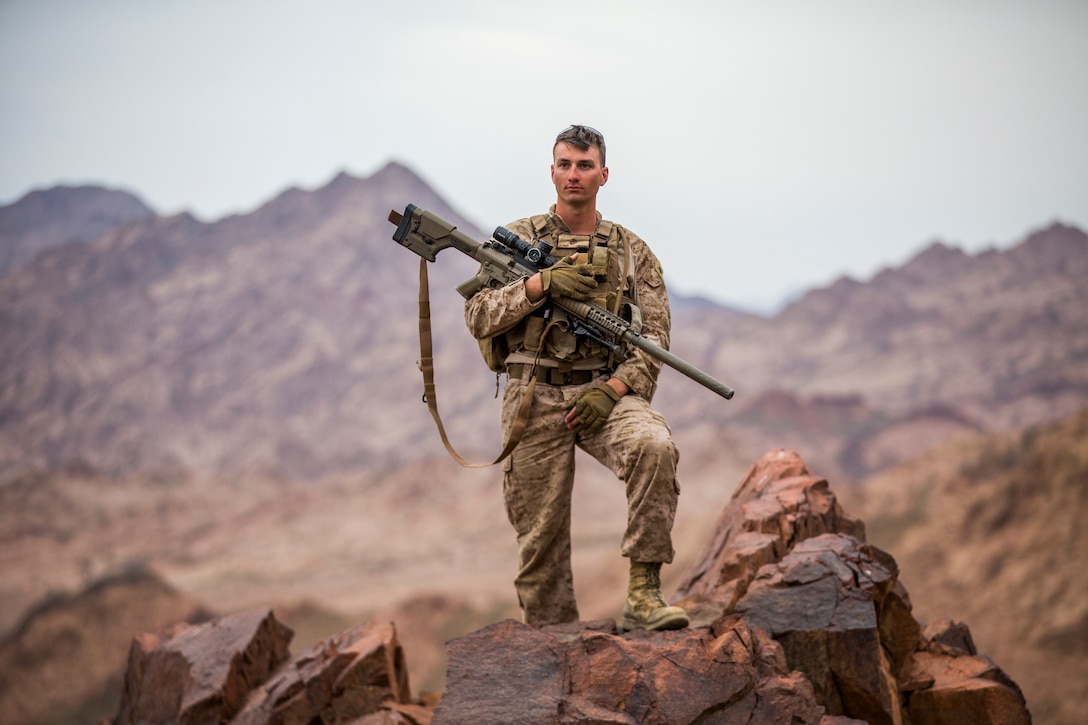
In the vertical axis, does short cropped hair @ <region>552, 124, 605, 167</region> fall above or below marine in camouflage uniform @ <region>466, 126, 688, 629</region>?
above

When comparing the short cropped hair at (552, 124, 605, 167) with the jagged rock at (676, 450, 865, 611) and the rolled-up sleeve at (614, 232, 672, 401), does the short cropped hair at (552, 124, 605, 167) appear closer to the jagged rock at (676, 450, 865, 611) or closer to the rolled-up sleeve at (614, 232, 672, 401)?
the rolled-up sleeve at (614, 232, 672, 401)

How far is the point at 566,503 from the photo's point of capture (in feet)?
20.5

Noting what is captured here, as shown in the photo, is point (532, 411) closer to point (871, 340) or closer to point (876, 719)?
point (876, 719)

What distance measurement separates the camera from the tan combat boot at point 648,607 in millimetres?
5719

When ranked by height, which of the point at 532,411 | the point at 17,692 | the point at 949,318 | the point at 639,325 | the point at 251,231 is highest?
the point at 251,231

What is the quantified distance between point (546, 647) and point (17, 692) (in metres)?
15.3

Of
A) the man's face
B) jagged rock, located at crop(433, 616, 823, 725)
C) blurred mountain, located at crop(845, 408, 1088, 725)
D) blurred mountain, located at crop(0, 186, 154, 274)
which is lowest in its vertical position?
blurred mountain, located at crop(845, 408, 1088, 725)

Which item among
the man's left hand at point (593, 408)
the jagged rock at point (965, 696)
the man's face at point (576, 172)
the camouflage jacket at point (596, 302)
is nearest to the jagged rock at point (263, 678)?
the man's left hand at point (593, 408)

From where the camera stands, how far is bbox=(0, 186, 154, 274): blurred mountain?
36.4m

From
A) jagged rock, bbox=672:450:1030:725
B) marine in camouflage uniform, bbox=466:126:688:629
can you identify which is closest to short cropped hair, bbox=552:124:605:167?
marine in camouflage uniform, bbox=466:126:688:629

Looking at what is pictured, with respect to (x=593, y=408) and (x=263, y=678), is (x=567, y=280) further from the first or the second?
(x=263, y=678)

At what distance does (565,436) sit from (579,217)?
128 cm

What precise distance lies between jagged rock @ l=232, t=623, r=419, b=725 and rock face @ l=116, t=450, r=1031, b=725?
0.03 ft

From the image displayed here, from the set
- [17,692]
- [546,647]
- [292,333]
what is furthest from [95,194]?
[546,647]
